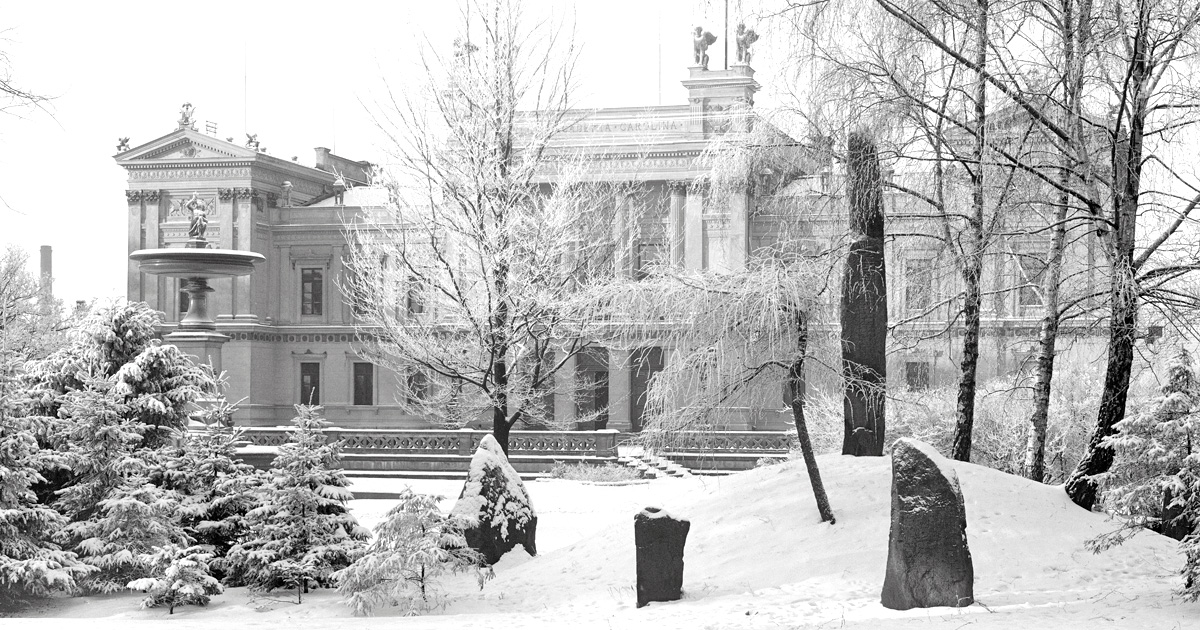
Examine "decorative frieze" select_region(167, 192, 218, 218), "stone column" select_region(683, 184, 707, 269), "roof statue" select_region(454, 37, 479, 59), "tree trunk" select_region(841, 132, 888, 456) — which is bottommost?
"tree trunk" select_region(841, 132, 888, 456)

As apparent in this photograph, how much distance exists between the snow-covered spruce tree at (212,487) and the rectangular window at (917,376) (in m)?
14.1

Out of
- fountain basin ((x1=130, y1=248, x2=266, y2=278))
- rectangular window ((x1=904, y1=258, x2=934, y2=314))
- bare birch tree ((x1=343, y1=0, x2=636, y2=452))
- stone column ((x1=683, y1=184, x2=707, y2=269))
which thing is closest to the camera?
rectangular window ((x1=904, y1=258, x2=934, y2=314))

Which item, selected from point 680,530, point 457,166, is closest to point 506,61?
point 457,166

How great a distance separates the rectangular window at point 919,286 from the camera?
1563cm

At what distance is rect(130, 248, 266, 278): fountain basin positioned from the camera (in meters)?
25.4

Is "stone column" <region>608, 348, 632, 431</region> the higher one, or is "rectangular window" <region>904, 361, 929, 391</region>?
"rectangular window" <region>904, 361, 929, 391</region>

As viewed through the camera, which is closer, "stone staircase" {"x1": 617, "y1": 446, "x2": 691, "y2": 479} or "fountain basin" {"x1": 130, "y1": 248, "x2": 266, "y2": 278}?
"fountain basin" {"x1": 130, "y1": 248, "x2": 266, "y2": 278}

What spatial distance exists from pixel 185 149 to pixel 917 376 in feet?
118

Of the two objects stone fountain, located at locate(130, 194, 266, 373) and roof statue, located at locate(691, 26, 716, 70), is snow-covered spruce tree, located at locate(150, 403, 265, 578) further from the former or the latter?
roof statue, located at locate(691, 26, 716, 70)

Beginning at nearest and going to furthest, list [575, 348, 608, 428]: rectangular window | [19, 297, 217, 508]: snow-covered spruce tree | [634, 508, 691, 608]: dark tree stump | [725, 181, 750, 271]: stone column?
[634, 508, 691, 608]: dark tree stump < [19, 297, 217, 508]: snow-covered spruce tree < [725, 181, 750, 271]: stone column < [575, 348, 608, 428]: rectangular window

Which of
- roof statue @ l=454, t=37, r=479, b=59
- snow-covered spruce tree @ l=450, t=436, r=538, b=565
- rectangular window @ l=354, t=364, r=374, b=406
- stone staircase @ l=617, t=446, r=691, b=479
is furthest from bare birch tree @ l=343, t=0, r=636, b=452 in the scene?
rectangular window @ l=354, t=364, r=374, b=406

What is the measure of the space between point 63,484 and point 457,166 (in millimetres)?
8513

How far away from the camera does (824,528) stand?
42.4 ft

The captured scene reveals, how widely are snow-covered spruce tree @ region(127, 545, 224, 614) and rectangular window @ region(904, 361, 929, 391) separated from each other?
15073mm
